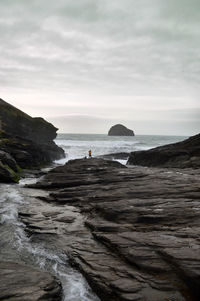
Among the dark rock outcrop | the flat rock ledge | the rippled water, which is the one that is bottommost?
the rippled water

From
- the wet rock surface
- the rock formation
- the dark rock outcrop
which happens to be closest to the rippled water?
the wet rock surface

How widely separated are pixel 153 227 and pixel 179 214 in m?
1.57

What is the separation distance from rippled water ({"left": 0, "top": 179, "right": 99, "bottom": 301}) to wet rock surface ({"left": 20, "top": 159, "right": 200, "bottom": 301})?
12.7 inches

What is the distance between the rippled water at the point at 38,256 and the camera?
24.2ft

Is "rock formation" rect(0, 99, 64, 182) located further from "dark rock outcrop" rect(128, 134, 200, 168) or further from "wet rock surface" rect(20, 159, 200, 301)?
"dark rock outcrop" rect(128, 134, 200, 168)

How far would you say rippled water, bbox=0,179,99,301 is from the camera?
291 inches

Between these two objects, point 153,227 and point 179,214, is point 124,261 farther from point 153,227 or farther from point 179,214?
point 179,214

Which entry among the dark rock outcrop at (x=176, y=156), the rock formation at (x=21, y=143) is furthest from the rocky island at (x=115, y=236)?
the dark rock outcrop at (x=176, y=156)

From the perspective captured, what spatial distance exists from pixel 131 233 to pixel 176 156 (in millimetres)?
25521

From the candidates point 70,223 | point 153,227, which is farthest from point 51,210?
point 153,227

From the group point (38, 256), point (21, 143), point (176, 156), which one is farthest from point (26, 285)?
point (21, 143)

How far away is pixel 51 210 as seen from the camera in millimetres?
14898

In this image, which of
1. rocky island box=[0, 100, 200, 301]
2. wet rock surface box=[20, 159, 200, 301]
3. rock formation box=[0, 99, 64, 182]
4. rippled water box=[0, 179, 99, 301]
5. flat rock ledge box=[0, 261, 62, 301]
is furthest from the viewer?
rock formation box=[0, 99, 64, 182]

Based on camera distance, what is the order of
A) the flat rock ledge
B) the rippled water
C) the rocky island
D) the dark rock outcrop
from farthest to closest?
the dark rock outcrop, the rippled water, the rocky island, the flat rock ledge
